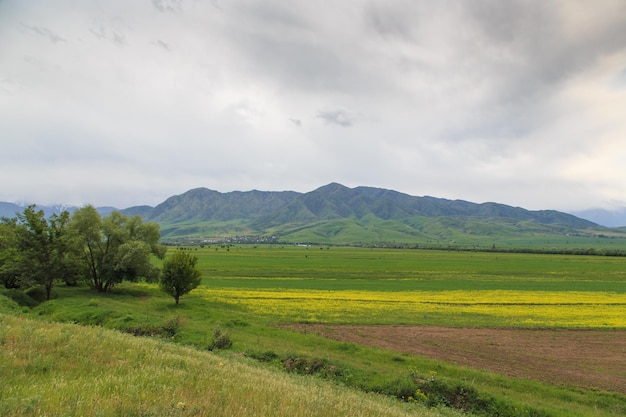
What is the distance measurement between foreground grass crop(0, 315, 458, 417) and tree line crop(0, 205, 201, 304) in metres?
31.0

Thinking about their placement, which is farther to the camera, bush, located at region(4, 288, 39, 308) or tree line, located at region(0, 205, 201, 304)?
tree line, located at region(0, 205, 201, 304)

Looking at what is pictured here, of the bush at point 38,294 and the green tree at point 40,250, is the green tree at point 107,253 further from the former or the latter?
the green tree at point 40,250

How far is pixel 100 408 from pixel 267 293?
48148 mm

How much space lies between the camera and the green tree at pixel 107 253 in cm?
4541

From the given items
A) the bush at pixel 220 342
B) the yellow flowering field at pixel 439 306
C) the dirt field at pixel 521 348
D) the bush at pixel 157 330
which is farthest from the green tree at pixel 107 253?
the bush at pixel 220 342

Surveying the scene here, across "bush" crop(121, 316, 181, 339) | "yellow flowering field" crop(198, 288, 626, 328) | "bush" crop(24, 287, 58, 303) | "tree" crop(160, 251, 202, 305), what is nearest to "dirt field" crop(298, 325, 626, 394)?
"yellow flowering field" crop(198, 288, 626, 328)

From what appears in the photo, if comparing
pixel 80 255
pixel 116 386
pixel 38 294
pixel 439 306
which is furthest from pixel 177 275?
pixel 439 306

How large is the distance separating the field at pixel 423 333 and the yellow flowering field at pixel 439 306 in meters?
0.16

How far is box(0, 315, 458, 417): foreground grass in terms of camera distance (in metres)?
5.89

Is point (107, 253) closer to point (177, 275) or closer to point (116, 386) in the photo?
point (177, 275)

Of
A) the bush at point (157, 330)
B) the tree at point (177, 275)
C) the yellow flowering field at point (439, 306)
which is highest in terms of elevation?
the tree at point (177, 275)

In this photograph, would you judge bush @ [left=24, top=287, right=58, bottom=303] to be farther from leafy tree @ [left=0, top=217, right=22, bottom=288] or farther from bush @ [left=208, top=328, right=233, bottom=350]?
bush @ [left=208, top=328, right=233, bottom=350]

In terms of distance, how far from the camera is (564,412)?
15.6 metres

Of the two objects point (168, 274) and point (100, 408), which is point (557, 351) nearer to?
point (100, 408)
